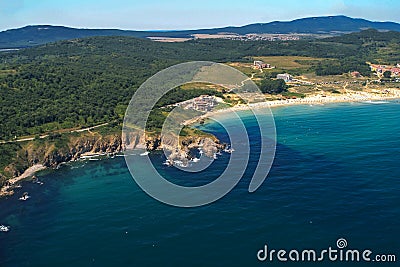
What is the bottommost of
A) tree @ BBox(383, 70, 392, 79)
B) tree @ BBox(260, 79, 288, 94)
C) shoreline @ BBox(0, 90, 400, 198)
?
shoreline @ BBox(0, 90, 400, 198)

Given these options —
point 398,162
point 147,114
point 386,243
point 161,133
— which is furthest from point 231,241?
point 147,114

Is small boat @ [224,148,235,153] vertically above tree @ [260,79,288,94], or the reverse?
tree @ [260,79,288,94]

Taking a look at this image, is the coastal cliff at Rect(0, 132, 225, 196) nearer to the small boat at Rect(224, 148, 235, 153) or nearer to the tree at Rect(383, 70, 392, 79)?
the small boat at Rect(224, 148, 235, 153)

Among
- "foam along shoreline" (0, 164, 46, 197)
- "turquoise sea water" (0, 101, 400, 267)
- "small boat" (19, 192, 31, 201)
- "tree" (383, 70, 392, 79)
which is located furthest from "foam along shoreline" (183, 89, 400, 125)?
"small boat" (19, 192, 31, 201)

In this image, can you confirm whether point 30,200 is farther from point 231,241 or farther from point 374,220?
point 374,220

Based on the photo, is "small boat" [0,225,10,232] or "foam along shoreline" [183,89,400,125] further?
"foam along shoreline" [183,89,400,125]

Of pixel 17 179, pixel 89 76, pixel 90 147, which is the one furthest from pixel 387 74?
pixel 17 179
